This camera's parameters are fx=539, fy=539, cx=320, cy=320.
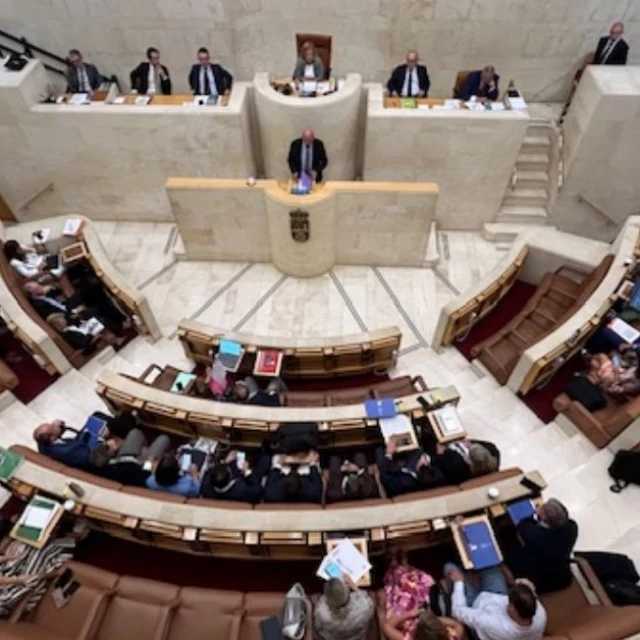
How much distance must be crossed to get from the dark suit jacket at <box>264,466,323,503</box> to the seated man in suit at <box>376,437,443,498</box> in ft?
2.06

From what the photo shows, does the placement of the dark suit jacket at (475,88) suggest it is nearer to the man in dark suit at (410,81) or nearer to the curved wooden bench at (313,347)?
the man in dark suit at (410,81)

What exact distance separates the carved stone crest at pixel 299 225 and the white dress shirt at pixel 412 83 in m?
2.93

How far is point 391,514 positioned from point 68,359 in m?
4.54

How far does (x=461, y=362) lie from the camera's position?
736 centimetres

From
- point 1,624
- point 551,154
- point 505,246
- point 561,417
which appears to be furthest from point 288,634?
point 551,154

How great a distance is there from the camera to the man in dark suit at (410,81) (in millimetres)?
8641

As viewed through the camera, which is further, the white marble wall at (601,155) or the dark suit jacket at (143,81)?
the dark suit jacket at (143,81)

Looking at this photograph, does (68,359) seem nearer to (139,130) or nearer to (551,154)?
(139,130)

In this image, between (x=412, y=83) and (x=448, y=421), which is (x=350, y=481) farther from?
(x=412, y=83)

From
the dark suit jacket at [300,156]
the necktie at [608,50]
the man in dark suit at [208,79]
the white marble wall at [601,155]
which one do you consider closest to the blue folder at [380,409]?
the dark suit jacket at [300,156]

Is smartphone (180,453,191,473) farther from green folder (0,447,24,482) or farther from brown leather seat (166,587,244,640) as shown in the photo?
green folder (0,447,24,482)

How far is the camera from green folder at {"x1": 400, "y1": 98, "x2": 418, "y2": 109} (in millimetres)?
8234

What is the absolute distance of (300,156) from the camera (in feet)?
26.3

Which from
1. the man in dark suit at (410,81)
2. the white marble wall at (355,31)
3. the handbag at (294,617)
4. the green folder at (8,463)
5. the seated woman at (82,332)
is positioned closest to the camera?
the handbag at (294,617)
